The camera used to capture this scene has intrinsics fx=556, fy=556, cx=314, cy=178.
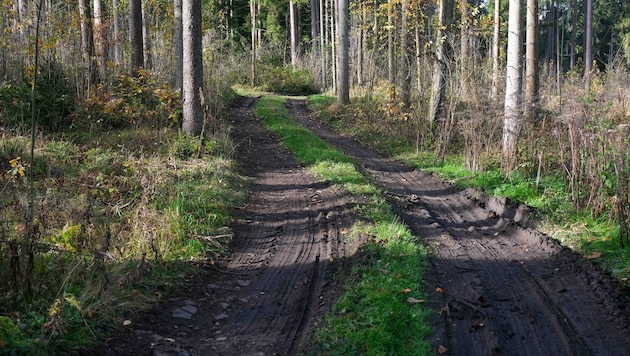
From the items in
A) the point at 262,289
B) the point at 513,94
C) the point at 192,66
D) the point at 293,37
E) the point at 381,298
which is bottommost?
the point at 262,289

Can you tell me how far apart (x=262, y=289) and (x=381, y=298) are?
4.94 ft

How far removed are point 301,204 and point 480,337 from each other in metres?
5.60

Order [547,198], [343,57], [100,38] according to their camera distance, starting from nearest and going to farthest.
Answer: [547,198], [100,38], [343,57]

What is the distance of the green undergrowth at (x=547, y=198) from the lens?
7.14 metres

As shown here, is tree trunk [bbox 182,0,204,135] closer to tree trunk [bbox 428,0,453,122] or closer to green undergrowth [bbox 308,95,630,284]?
green undergrowth [bbox 308,95,630,284]

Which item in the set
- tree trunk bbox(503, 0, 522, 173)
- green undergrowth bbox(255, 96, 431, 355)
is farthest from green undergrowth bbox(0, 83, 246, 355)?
tree trunk bbox(503, 0, 522, 173)

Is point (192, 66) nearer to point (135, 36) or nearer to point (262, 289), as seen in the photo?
point (135, 36)

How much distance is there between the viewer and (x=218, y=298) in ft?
20.4

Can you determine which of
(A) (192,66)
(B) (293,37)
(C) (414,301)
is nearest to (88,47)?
(A) (192,66)

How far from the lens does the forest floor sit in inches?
197

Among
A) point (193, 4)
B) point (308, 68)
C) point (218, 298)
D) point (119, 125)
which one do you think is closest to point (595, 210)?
point (218, 298)

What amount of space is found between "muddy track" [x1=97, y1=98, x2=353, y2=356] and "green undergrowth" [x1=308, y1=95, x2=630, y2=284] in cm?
306

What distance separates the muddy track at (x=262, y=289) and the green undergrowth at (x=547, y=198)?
306cm

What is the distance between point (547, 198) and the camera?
Result: 9453mm
